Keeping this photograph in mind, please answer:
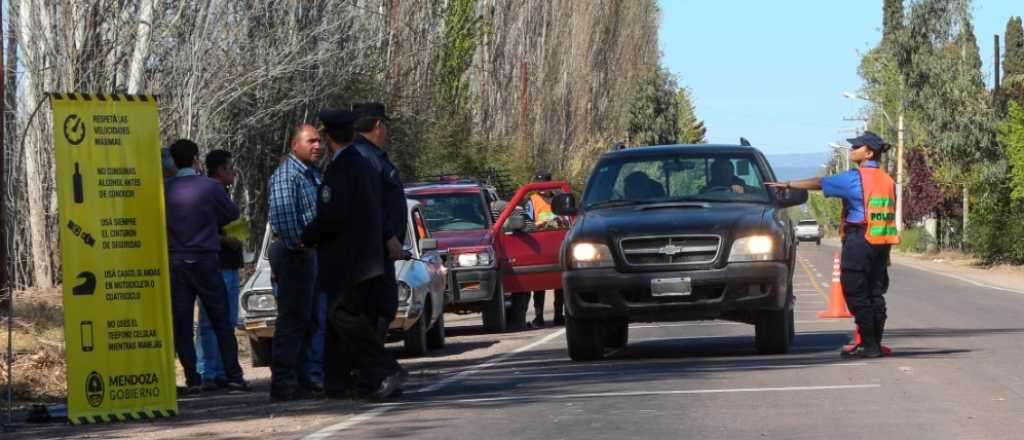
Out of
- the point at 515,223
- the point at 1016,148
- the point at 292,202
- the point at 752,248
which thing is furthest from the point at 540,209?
the point at 1016,148

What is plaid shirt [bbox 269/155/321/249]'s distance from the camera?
474 inches

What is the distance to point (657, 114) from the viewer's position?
90312mm

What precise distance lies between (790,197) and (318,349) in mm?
4760

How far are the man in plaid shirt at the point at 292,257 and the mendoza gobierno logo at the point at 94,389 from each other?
1.33 meters

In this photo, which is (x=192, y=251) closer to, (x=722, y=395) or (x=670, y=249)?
(x=670, y=249)

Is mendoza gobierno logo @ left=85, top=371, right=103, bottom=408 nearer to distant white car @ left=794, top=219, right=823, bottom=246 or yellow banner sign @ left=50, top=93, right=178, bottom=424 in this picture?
yellow banner sign @ left=50, top=93, right=178, bottom=424

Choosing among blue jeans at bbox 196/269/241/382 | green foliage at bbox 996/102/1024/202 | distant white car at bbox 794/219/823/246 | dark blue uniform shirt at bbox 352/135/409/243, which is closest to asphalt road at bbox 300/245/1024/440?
dark blue uniform shirt at bbox 352/135/409/243

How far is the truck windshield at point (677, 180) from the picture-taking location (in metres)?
15.9

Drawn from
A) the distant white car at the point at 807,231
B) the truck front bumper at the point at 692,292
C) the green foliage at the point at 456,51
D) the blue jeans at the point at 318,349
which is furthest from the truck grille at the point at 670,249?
the distant white car at the point at 807,231

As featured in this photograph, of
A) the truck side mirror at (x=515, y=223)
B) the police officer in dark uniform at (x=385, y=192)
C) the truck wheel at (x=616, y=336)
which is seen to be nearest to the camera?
the police officer in dark uniform at (x=385, y=192)

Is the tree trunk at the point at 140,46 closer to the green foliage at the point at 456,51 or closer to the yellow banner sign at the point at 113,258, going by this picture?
the yellow banner sign at the point at 113,258

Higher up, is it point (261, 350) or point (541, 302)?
point (261, 350)

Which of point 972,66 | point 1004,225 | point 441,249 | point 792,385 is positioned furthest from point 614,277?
point 972,66

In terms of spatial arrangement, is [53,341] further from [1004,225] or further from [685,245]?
[1004,225]
